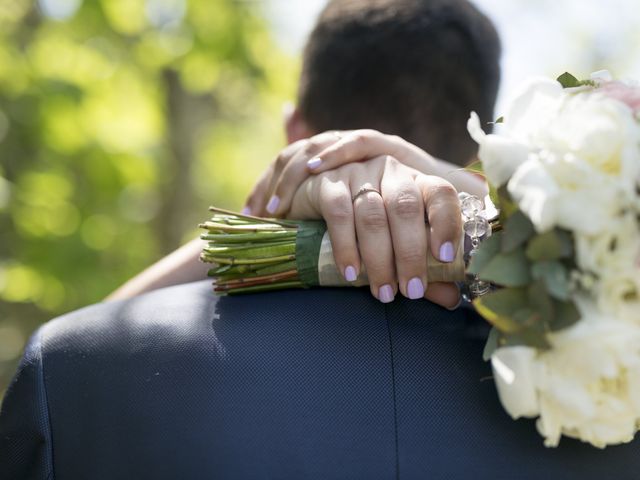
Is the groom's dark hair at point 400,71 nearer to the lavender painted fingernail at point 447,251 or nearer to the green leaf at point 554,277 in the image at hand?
the lavender painted fingernail at point 447,251

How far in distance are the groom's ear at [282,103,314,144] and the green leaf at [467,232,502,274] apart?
3.75ft

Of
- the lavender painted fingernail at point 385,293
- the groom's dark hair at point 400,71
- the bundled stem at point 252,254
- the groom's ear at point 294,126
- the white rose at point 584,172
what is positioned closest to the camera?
the white rose at point 584,172

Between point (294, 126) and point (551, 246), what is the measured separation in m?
1.35

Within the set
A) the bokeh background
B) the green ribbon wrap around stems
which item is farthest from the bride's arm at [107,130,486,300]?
the bokeh background

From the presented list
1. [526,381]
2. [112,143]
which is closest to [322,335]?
[526,381]

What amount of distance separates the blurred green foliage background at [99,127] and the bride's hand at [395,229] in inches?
211

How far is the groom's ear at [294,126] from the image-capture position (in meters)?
2.30

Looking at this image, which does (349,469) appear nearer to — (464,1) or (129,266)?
(464,1)

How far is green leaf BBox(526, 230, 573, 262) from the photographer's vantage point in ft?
3.59

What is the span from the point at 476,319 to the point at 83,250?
6473mm

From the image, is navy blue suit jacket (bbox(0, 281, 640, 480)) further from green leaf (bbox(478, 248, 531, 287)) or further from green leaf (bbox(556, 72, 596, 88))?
green leaf (bbox(556, 72, 596, 88))

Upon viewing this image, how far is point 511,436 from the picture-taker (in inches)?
55.9

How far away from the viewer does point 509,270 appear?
1160 mm

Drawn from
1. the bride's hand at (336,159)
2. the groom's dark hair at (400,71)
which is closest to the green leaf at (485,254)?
the bride's hand at (336,159)
